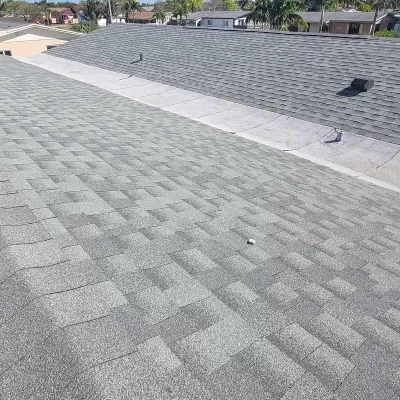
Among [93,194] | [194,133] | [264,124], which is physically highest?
[93,194]

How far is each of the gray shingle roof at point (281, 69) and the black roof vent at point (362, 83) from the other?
0.25 metres

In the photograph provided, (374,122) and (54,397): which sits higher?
(54,397)

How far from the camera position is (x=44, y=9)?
10025cm

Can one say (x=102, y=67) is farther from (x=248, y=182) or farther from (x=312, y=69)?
(x=248, y=182)

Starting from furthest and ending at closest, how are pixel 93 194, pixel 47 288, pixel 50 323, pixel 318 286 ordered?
1. pixel 93 194
2. pixel 318 286
3. pixel 47 288
4. pixel 50 323

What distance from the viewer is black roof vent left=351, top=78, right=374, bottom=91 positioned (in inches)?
498

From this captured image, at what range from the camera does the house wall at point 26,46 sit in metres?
33.3

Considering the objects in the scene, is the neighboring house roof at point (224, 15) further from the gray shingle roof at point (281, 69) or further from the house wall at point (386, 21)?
the gray shingle roof at point (281, 69)

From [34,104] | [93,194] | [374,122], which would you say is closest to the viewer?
[93,194]

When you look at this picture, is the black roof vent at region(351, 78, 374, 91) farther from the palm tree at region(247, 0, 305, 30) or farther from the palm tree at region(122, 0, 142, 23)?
the palm tree at region(122, 0, 142, 23)

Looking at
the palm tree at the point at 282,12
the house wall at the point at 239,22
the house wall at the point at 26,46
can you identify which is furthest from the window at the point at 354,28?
the house wall at the point at 26,46

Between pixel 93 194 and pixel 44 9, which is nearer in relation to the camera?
pixel 93 194

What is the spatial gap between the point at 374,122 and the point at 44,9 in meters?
115

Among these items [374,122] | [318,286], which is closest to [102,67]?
[374,122]
